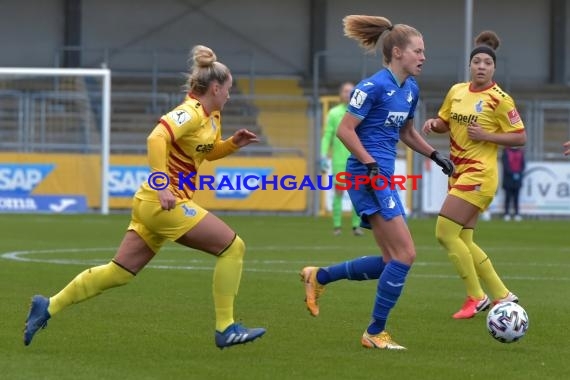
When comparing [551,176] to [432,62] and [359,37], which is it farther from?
[359,37]

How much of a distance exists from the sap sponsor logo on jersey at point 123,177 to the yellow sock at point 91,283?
20.1 meters

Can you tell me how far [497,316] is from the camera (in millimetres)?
8539

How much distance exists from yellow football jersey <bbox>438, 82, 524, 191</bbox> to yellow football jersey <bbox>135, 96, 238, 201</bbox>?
2.80m

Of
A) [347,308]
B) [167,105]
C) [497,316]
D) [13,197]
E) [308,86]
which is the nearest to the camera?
[497,316]

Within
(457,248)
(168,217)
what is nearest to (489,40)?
(457,248)

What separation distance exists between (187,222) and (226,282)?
1.50 ft

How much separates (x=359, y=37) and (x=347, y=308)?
266 cm

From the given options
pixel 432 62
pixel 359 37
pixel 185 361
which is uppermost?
pixel 432 62

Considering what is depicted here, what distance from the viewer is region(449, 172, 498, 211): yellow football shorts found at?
10406 mm

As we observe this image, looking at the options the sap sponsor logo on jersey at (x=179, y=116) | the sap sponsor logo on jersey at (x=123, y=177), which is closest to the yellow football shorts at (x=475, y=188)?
the sap sponsor logo on jersey at (x=179, y=116)

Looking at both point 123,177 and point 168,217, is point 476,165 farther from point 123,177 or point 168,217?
point 123,177

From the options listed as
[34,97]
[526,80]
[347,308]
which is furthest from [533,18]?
[347,308]

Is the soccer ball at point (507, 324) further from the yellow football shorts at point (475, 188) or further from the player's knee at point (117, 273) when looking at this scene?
the player's knee at point (117, 273)

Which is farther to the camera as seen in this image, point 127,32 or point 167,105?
point 127,32
